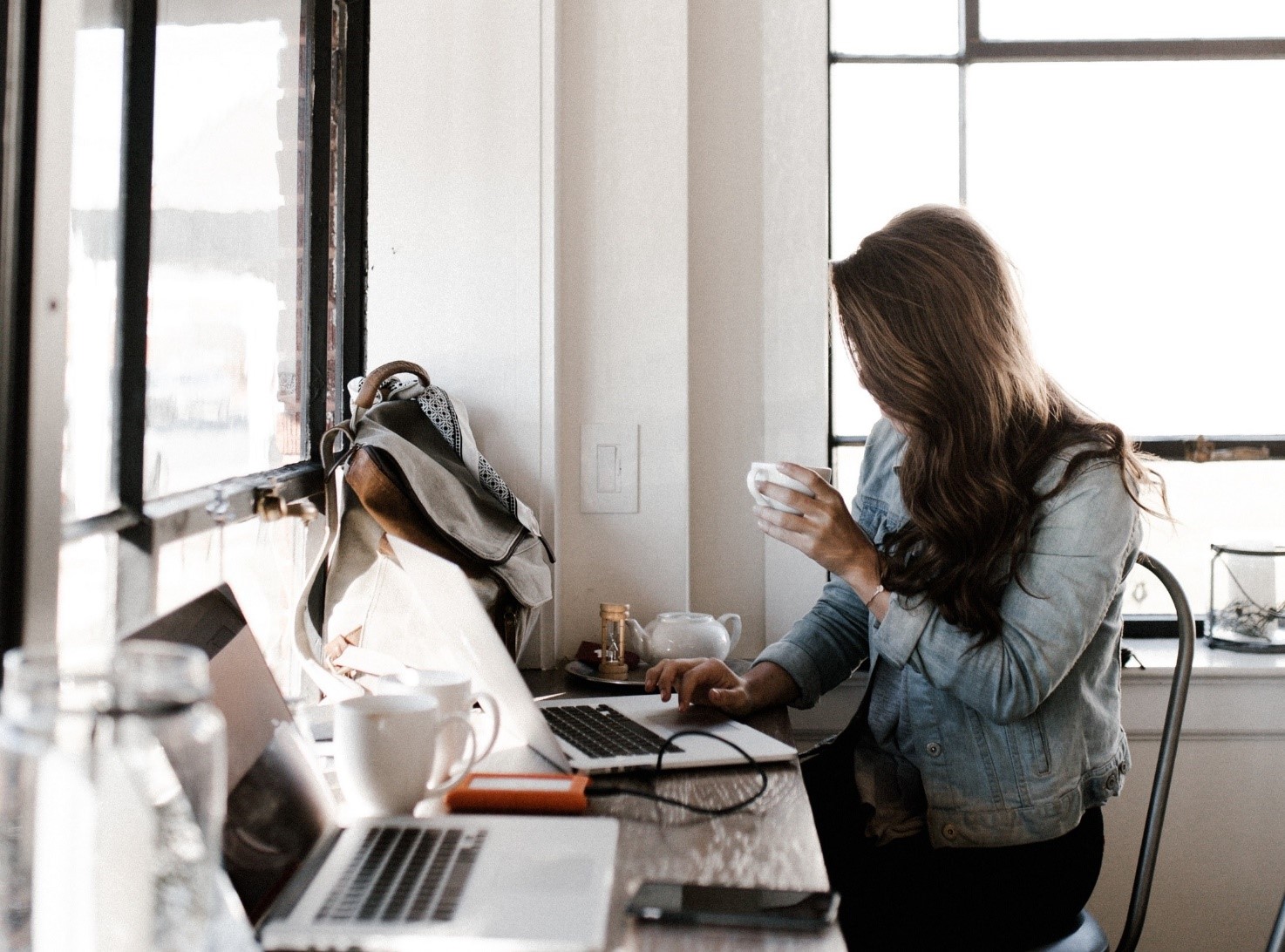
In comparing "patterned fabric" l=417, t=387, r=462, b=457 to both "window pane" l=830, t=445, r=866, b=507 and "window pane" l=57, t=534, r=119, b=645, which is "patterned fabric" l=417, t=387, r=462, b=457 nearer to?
"window pane" l=57, t=534, r=119, b=645

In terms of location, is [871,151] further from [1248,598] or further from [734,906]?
[734,906]

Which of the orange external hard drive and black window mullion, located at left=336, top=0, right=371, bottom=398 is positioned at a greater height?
black window mullion, located at left=336, top=0, right=371, bottom=398

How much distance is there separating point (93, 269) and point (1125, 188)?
1.97m

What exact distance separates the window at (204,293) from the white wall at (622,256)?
5.4 inches

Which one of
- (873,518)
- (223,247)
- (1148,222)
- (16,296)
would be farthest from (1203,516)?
(16,296)

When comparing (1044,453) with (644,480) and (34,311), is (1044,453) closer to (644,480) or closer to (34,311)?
(644,480)

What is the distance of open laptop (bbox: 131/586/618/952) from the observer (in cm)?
77

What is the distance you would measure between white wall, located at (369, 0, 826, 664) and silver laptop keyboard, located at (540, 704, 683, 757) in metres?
0.56

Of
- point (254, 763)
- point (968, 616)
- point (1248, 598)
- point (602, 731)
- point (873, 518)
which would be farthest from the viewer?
point (1248, 598)

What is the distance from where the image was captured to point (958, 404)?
155cm

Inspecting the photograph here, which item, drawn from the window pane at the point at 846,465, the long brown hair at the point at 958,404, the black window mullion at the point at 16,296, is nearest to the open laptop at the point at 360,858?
the black window mullion at the point at 16,296

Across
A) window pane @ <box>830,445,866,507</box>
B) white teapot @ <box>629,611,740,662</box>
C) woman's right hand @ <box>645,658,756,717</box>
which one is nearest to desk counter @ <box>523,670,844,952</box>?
woman's right hand @ <box>645,658,756,717</box>

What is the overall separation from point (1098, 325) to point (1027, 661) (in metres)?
1.17

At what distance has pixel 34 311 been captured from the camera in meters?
0.92
